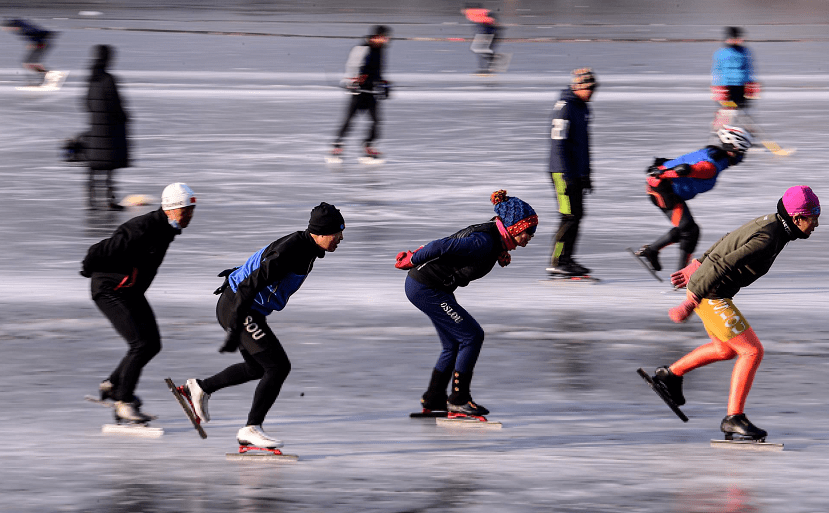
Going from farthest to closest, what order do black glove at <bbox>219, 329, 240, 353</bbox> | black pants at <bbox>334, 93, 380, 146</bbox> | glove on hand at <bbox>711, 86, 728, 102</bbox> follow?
glove on hand at <bbox>711, 86, 728, 102</bbox> → black pants at <bbox>334, 93, 380, 146</bbox> → black glove at <bbox>219, 329, 240, 353</bbox>

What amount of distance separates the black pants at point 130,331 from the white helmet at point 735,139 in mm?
5955

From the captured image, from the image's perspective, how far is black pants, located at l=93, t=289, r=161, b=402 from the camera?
718cm

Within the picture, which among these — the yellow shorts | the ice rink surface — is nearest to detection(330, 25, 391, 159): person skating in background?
the ice rink surface

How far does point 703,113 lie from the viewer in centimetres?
2173

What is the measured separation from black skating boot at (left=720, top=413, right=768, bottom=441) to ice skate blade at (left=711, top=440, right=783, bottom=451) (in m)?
0.03

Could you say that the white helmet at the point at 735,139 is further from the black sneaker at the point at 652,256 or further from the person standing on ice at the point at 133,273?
the person standing on ice at the point at 133,273

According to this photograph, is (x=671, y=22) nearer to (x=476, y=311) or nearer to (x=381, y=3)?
(x=381, y=3)

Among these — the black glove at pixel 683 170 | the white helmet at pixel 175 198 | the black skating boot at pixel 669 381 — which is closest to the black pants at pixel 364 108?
the black glove at pixel 683 170

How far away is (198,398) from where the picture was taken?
6973 mm

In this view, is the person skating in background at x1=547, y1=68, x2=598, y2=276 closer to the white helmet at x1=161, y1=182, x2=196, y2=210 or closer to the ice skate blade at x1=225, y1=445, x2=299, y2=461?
the white helmet at x1=161, y1=182, x2=196, y2=210

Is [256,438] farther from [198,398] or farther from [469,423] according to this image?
[469,423]

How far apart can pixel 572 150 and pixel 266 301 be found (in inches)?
203

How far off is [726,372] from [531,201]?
6842 millimetres

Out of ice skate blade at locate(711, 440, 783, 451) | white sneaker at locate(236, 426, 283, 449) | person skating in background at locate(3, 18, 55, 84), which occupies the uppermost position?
ice skate blade at locate(711, 440, 783, 451)
